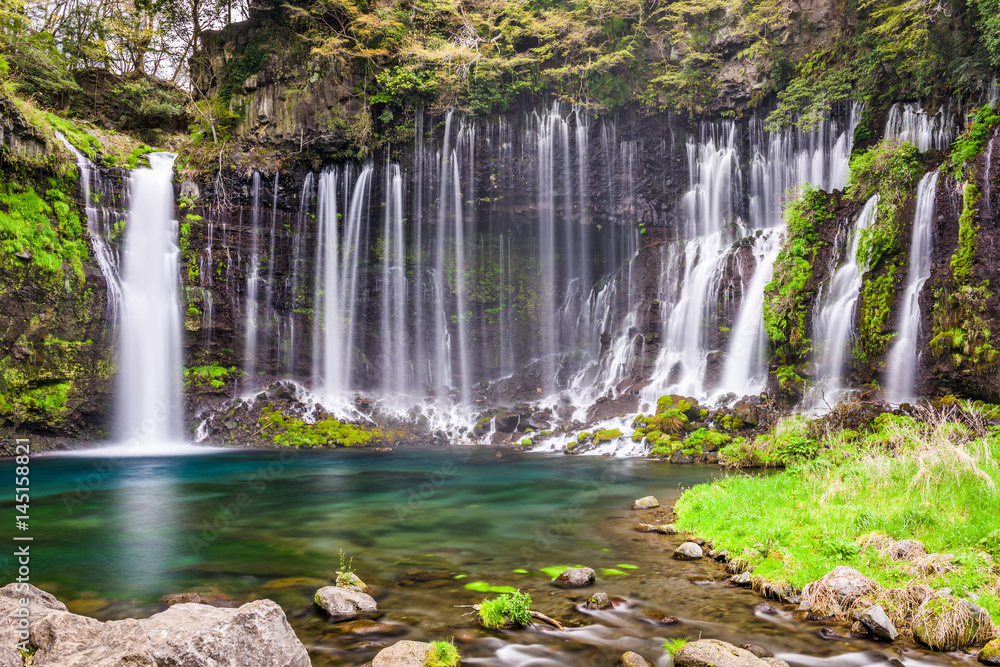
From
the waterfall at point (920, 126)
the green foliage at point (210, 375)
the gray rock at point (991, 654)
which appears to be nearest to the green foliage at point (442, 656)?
the gray rock at point (991, 654)

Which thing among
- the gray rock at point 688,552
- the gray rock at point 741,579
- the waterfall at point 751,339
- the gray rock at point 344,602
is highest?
the waterfall at point 751,339

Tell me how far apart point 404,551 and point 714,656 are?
168 inches

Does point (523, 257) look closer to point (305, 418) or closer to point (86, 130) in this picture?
point (305, 418)

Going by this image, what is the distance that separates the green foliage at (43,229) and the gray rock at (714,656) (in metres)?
21.9

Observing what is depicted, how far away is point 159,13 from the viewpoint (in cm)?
2627

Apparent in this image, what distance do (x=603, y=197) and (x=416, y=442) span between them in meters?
13.7

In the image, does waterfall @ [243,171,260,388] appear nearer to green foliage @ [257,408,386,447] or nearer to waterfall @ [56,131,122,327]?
green foliage @ [257,408,386,447]

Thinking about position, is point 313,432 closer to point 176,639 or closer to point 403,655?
point 403,655

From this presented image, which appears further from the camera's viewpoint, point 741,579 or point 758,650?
point 741,579

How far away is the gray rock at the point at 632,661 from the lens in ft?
13.1

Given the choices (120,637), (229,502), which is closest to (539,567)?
(120,637)

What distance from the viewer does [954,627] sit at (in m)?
4.08
